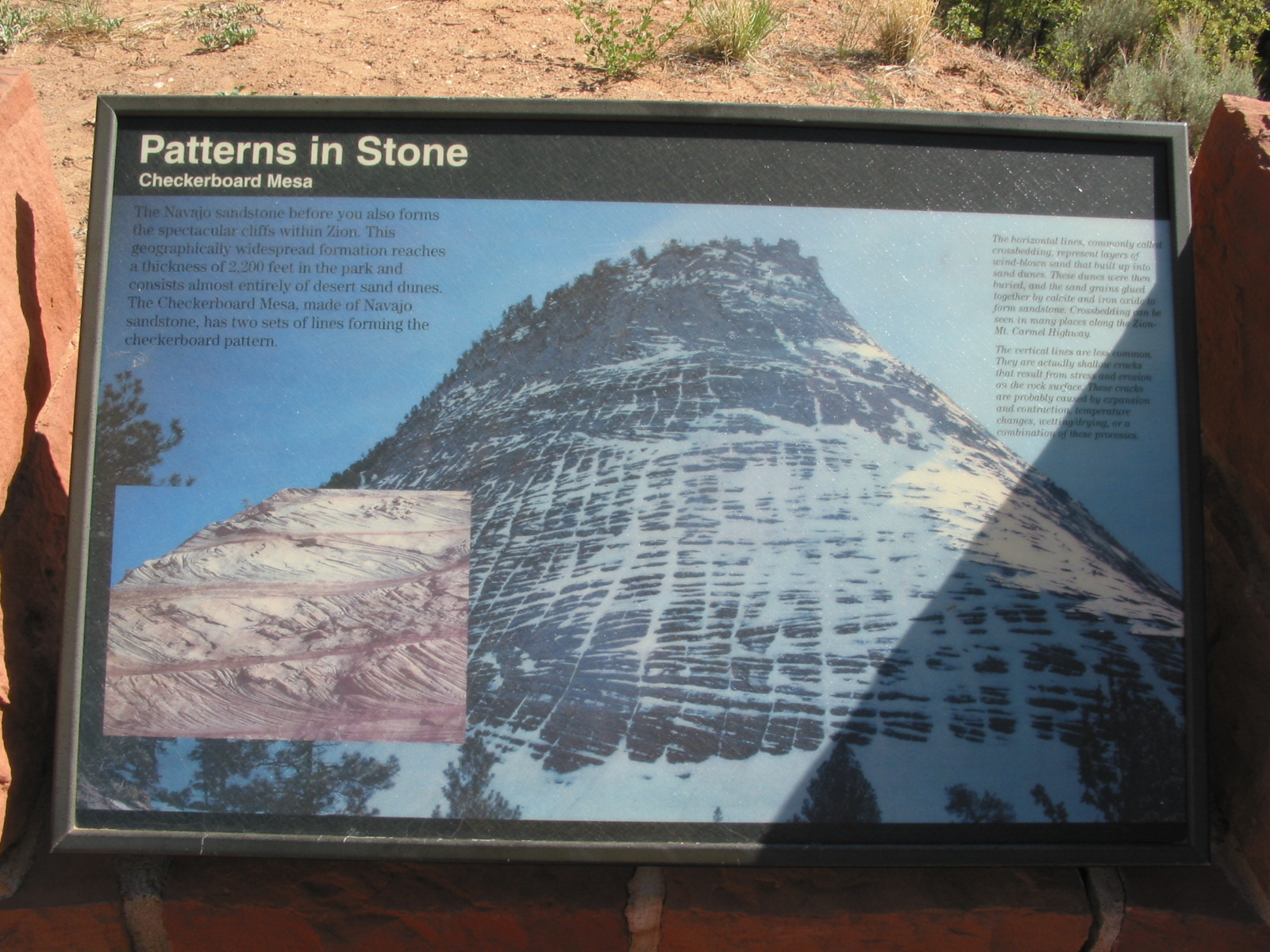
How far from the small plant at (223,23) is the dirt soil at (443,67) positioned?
5cm

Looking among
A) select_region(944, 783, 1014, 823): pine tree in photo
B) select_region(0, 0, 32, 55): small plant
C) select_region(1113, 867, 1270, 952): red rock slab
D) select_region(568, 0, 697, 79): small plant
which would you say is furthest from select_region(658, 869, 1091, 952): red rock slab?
select_region(0, 0, 32, 55): small plant

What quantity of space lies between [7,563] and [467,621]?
1.11 meters

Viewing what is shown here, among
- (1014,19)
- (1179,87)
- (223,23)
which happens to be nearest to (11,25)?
(223,23)

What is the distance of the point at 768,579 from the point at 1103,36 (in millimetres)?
7855

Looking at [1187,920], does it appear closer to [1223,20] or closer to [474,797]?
[474,797]

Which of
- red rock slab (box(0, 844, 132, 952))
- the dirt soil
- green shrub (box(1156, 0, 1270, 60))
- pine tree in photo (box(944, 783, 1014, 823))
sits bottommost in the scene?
red rock slab (box(0, 844, 132, 952))

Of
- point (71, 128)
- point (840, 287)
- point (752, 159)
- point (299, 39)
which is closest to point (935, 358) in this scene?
point (840, 287)

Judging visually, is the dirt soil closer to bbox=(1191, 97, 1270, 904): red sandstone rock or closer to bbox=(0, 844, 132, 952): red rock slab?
bbox=(1191, 97, 1270, 904): red sandstone rock

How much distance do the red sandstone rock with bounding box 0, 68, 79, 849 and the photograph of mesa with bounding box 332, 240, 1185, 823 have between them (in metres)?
0.83

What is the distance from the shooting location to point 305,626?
1.76m

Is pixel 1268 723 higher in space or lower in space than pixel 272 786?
higher

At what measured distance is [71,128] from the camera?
172 inches

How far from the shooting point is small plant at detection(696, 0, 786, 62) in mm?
5262

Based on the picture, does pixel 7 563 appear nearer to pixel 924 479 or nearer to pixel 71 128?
pixel 924 479
